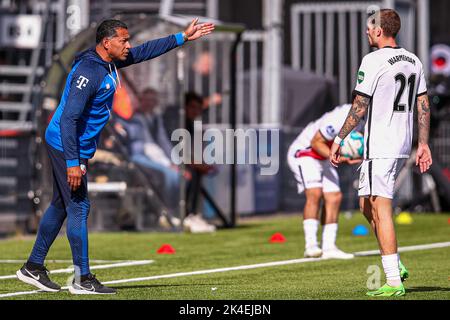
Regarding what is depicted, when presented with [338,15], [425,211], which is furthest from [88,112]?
[338,15]

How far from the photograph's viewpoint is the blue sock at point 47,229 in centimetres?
1058

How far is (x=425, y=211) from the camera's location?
74.7 ft

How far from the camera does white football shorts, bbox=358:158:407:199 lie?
33.1 ft

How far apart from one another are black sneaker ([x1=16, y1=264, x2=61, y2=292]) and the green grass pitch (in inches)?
6.1

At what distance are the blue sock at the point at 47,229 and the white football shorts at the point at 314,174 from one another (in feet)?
13.9

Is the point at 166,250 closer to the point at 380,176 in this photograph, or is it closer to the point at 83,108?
the point at 83,108

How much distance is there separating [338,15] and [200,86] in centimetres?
527

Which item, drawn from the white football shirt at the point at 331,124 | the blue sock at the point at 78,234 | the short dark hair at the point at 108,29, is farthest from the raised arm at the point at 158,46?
the white football shirt at the point at 331,124

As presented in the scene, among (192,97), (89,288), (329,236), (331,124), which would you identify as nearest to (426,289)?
(89,288)

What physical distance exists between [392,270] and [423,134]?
3.68ft

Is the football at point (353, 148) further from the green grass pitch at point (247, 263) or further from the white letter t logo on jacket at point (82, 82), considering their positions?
the white letter t logo on jacket at point (82, 82)

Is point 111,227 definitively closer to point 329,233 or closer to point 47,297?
point 329,233

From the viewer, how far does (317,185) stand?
1423 centimetres
